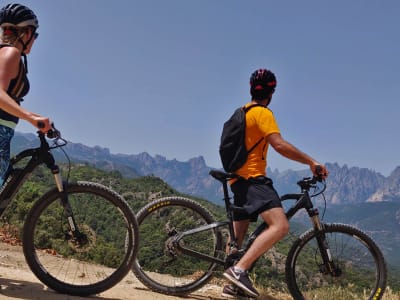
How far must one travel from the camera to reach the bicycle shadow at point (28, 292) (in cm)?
412

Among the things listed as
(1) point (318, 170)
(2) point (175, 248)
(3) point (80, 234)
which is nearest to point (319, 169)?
(1) point (318, 170)

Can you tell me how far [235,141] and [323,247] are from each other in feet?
5.76

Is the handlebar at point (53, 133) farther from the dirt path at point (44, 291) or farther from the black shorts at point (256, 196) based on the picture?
the black shorts at point (256, 196)

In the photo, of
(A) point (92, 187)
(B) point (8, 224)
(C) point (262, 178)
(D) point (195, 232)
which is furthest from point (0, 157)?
(B) point (8, 224)

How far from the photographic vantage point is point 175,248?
5.36 m

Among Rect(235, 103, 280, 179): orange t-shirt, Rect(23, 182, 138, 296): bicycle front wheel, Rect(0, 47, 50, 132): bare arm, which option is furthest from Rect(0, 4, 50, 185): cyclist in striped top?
Rect(235, 103, 280, 179): orange t-shirt

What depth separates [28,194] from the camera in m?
22.7

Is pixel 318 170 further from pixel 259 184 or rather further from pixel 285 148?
pixel 259 184

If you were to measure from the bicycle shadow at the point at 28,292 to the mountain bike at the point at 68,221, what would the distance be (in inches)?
3.9

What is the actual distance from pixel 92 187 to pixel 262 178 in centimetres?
186

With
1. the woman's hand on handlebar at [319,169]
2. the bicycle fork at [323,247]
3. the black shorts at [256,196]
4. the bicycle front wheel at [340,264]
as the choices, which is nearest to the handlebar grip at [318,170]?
the woman's hand on handlebar at [319,169]

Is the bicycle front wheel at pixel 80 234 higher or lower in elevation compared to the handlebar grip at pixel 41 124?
lower

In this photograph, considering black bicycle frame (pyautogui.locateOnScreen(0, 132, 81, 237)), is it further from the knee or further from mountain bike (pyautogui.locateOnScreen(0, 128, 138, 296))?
the knee

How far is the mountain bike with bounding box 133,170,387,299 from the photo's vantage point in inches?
210
